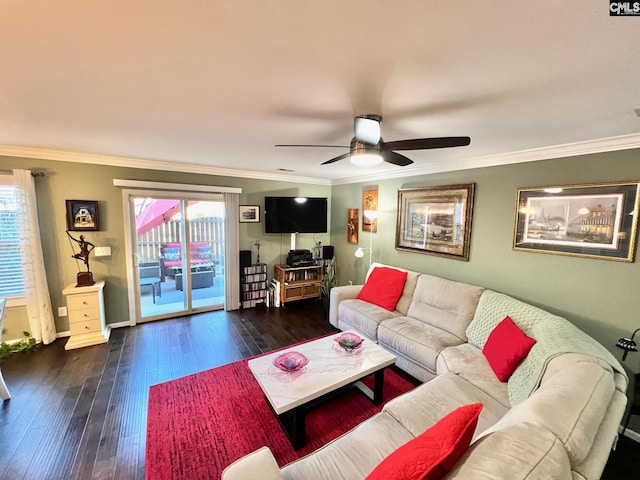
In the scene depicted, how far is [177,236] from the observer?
4.12 metres

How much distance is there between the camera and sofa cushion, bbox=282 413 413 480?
1.26m

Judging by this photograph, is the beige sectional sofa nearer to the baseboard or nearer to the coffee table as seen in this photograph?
the coffee table

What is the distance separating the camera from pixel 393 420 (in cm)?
160

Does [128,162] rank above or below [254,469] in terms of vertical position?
above

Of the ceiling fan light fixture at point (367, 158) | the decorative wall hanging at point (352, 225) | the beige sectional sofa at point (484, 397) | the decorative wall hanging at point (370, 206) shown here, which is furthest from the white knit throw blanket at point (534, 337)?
the decorative wall hanging at point (352, 225)

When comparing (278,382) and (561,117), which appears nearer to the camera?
(561,117)

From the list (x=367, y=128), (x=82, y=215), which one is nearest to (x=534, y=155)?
(x=367, y=128)

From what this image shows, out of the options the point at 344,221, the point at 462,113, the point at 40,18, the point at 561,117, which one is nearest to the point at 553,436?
the point at 462,113

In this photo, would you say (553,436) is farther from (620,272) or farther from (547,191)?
(547,191)

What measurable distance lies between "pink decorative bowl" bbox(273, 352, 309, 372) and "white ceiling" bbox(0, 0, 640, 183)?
1.96 metres

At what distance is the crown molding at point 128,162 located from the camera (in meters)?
3.03

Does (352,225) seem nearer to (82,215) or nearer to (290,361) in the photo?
(290,361)

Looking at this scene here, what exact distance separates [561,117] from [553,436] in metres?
1.98

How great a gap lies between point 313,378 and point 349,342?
1.86 ft
